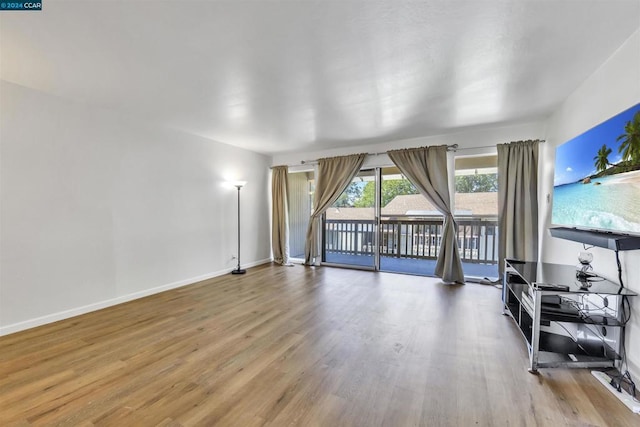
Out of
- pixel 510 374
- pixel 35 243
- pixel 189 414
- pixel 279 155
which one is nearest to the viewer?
pixel 189 414

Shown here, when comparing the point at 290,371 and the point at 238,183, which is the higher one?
the point at 238,183

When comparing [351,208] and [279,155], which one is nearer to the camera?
[351,208]

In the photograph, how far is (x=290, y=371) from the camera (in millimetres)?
1828

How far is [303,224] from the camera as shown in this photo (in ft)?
19.5

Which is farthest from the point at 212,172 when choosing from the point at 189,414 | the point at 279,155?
the point at 189,414

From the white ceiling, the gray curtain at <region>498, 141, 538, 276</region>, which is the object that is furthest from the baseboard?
the gray curtain at <region>498, 141, 538, 276</region>

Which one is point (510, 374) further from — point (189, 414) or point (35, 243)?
point (35, 243)

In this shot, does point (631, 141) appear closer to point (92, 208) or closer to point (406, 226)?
point (406, 226)

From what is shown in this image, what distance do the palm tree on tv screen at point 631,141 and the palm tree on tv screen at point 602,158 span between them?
0.14 m

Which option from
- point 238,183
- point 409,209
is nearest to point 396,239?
point 409,209

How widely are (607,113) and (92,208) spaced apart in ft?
16.1

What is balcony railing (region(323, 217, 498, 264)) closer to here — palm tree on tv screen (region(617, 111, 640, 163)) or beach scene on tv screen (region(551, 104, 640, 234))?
beach scene on tv screen (region(551, 104, 640, 234))

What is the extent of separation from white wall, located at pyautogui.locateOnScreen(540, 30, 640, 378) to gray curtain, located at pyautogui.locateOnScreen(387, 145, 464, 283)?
3.68 ft

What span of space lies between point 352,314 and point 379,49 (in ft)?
Result: 8.09
